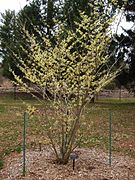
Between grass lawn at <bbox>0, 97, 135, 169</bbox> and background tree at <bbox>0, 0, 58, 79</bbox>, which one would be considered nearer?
grass lawn at <bbox>0, 97, 135, 169</bbox>

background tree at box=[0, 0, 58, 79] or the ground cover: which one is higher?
background tree at box=[0, 0, 58, 79]

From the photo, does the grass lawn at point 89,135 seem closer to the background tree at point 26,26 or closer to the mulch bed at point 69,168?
the mulch bed at point 69,168

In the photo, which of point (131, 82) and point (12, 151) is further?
point (131, 82)

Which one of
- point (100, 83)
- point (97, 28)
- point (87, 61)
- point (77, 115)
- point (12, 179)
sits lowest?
point (12, 179)

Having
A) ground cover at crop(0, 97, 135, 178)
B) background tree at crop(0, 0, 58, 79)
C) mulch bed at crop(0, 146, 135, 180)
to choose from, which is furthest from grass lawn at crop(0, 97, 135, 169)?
background tree at crop(0, 0, 58, 79)

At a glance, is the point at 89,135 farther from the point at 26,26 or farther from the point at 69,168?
the point at 26,26

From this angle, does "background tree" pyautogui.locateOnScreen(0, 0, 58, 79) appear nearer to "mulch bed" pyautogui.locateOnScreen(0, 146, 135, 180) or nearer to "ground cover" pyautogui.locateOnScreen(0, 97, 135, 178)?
"ground cover" pyautogui.locateOnScreen(0, 97, 135, 178)

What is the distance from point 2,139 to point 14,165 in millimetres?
2604

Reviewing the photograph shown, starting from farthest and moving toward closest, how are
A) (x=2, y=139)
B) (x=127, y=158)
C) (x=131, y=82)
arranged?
(x=131, y=82) < (x=2, y=139) < (x=127, y=158)

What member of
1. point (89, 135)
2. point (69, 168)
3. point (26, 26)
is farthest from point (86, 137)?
point (26, 26)

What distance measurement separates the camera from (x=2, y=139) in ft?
28.9

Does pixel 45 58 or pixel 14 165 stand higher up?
pixel 45 58

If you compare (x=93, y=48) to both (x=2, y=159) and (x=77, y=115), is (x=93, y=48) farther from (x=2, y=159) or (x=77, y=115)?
(x=2, y=159)

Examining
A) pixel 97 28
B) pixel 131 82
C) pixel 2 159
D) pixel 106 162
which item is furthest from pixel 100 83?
pixel 131 82
